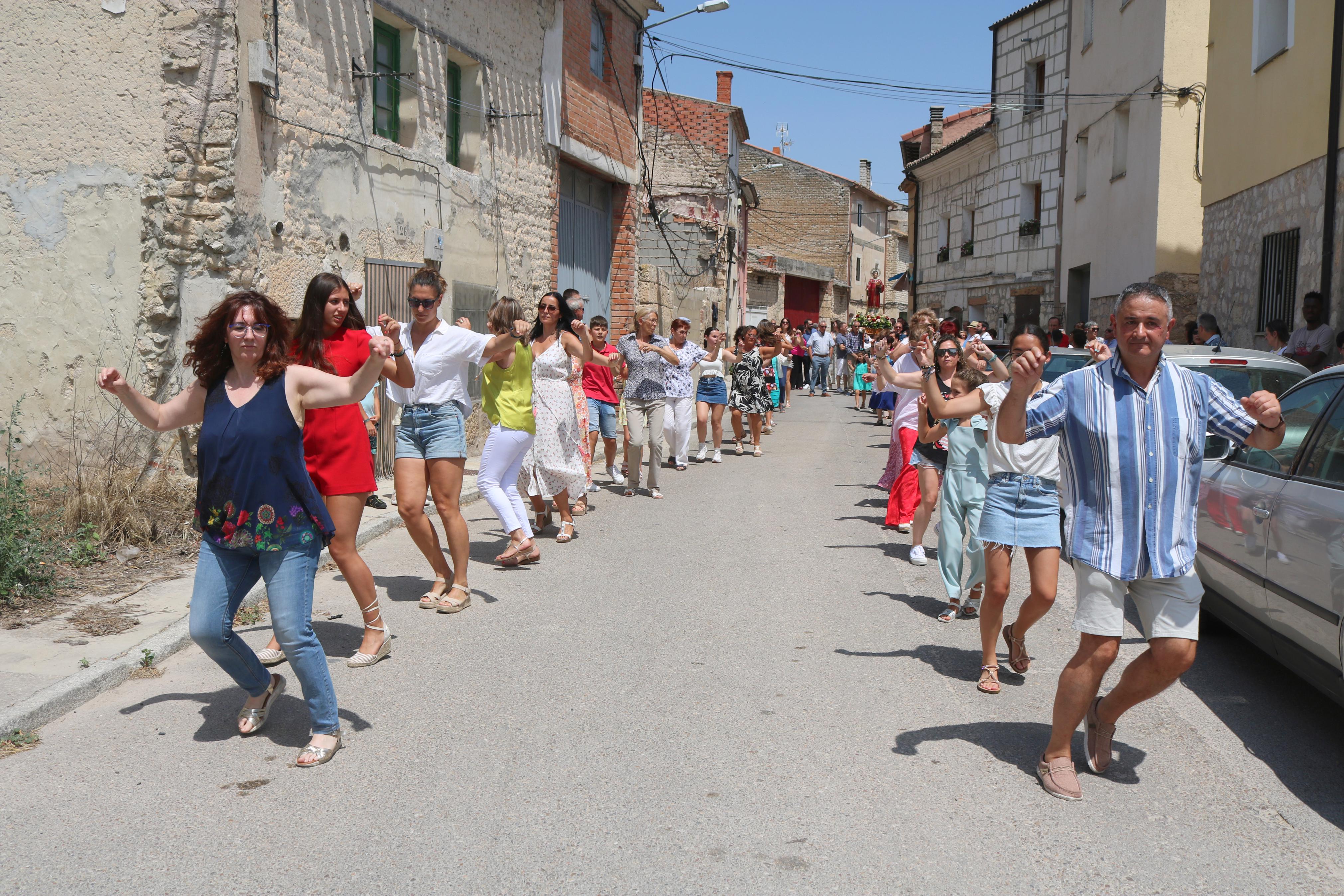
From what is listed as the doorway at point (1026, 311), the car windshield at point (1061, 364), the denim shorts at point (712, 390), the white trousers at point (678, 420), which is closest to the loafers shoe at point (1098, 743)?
Answer: the car windshield at point (1061, 364)

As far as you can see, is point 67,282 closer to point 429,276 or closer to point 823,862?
point 429,276

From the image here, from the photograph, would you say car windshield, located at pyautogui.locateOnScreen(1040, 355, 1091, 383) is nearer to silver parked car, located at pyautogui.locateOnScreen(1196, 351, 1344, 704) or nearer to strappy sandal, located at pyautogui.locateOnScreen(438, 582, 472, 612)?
silver parked car, located at pyautogui.locateOnScreen(1196, 351, 1344, 704)

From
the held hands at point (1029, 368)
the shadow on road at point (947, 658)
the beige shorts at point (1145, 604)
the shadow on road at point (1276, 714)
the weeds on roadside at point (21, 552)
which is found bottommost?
the shadow on road at point (1276, 714)

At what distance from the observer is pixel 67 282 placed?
876cm

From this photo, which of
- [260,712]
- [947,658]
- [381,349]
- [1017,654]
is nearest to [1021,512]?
[1017,654]

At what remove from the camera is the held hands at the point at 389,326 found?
502 cm

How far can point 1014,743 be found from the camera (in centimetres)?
455

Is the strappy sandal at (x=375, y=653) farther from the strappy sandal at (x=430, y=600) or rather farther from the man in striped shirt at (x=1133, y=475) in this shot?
the man in striped shirt at (x=1133, y=475)

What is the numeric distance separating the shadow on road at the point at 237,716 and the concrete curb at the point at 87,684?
0.77ft

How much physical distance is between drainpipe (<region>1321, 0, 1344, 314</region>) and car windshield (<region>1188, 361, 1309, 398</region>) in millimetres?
6084

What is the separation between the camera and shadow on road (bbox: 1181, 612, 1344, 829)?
4219 mm

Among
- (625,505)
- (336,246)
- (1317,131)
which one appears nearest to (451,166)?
(336,246)

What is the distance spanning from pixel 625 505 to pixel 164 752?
704 centimetres

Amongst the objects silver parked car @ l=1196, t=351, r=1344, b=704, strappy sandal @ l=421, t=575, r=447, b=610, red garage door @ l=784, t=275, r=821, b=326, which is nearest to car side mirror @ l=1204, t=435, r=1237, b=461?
silver parked car @ l=1196, t=351, r=1344, b=704
